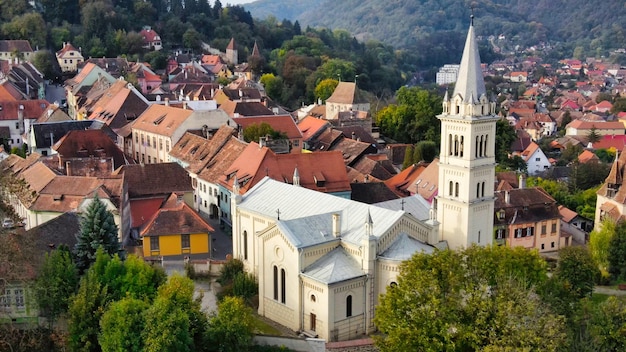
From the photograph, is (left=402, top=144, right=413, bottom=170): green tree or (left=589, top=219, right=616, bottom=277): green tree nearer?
(left=589, top=219, right=616, bottom=277): green tree

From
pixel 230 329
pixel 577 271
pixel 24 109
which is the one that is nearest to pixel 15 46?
pixel 24 109

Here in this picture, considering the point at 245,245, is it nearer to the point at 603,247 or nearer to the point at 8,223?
the point at 8,223

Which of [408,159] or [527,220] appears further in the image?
[408,159]

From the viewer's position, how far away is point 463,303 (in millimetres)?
31125

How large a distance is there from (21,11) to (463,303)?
133050 millimetres

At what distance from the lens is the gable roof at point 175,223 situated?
47.5 m

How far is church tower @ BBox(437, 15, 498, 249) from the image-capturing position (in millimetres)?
40844

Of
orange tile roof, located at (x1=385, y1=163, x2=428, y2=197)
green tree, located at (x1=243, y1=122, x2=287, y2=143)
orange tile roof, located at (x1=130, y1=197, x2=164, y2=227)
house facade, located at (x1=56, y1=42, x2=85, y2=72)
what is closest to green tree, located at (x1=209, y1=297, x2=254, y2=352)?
orange tile roof, located at (x1=130, y1=197, x2=164, y2=227)

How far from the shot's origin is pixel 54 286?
36.1m

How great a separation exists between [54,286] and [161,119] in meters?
38.7

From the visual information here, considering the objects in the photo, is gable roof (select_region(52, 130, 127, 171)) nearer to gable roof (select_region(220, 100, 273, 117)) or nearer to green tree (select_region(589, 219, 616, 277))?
gable roof (select_region(220, 100, 273, 117))

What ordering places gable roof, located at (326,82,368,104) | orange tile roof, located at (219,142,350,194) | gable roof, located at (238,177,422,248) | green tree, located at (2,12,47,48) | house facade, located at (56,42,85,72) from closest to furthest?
1. gable roof, located at (238,177,422,248)
2. orange tile roof, located at (219,142,350,194)
3. gable roof, located at (326,82,368,104)
4. house facade, located at (56,42,85,72)
5. green tree, located at (2,12,47,48)

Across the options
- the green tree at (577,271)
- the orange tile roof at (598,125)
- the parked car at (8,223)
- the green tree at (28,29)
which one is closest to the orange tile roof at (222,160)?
the parked car at (8,223)

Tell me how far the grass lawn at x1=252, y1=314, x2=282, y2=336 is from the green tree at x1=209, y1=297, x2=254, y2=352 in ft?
12.0
